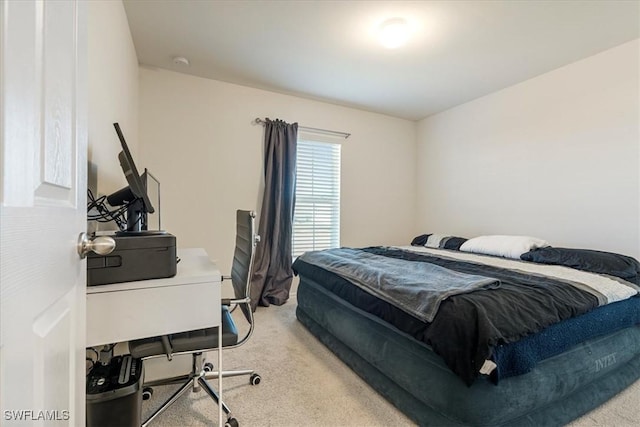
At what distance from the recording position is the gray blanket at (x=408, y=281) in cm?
146

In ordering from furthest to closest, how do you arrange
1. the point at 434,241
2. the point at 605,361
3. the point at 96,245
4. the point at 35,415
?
1. the point at 434,241
2. the point at 605,361
3. the point at 96,245
4. the point at 35,415

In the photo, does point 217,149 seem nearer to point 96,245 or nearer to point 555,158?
point 96,245

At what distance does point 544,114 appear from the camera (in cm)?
300

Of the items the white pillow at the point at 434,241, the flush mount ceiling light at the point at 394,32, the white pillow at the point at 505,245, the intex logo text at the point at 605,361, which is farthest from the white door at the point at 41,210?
the white pillow at the point at 434,241

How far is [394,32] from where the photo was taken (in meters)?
2.30

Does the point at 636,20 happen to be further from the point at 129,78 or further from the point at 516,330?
the point at 129,78

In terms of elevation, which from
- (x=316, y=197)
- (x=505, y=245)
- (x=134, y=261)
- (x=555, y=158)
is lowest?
(x=505, y=245)

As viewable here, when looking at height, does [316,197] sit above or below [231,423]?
above

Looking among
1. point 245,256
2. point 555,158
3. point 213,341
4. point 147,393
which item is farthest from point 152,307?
point 555,158

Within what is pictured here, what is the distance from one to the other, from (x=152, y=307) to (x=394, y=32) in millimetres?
2451

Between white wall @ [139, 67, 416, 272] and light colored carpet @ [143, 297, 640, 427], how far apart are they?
158cm

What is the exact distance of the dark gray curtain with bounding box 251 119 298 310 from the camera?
11.1 ft

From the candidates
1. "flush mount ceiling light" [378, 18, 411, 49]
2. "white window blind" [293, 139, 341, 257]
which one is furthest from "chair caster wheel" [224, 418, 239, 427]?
"flush mount ceiling light" [378, 18, 411, 49]

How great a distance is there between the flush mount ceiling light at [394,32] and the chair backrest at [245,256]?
1.79 metres
